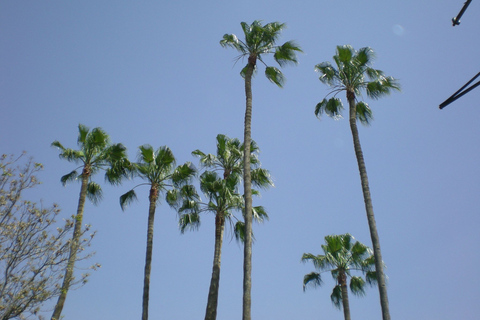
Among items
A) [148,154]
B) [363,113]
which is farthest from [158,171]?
[363,113]

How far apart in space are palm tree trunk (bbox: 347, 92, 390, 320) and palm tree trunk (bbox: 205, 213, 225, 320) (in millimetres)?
7708

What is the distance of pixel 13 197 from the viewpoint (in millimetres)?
14008

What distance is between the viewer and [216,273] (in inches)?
835

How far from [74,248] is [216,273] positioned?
304 inches

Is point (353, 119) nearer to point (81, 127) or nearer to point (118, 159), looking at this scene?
point (118, 159)

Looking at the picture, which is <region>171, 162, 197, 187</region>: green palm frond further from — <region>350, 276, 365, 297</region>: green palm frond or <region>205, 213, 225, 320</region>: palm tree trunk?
<region>350, 276, 365, 297</region>: green palm frond

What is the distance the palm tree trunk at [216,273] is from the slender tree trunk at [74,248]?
6363 mm

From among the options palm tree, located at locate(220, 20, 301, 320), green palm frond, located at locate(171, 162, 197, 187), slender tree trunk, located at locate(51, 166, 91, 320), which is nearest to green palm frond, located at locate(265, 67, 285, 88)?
palm tree, located at locate(220, 20, 301, 320)

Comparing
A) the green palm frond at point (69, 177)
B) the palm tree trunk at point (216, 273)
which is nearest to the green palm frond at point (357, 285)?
the palm tree trunk at point (216, 273)

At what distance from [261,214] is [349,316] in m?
7.99

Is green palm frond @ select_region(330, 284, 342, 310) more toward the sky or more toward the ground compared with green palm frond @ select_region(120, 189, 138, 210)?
more toward the ground

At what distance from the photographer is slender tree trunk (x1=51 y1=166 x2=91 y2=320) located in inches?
590

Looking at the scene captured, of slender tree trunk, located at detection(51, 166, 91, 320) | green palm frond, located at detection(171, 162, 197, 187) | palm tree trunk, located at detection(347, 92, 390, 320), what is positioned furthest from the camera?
green palm frond, located at detection(171, 162, 197, 187)

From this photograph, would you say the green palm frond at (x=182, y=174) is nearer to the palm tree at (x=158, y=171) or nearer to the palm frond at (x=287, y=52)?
the palm tree at (x=158, y=171)
